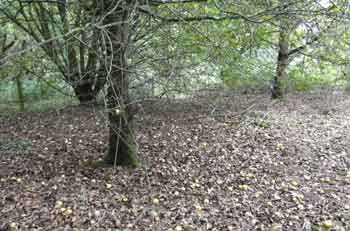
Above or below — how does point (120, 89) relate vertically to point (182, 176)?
above

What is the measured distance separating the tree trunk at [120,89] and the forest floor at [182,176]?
0.22m

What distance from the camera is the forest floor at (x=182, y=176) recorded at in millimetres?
2891

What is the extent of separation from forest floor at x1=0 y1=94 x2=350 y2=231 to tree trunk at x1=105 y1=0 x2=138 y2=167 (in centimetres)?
22

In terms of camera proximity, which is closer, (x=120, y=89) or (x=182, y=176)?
(x=120, y=89)

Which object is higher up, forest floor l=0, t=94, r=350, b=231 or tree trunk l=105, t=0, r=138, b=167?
tree trunk l=105, t=0, r=138, b=167

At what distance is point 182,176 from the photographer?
146 inches

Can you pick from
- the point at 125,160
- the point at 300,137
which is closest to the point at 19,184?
the point at 125,160

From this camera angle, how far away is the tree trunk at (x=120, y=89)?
281 cm

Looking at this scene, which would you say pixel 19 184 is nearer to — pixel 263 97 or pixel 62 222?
pixel 62 222

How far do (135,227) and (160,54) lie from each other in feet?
7.11

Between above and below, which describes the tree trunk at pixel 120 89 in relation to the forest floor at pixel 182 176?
above

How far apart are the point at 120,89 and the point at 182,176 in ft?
4.54

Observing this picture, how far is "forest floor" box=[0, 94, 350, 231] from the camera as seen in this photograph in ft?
9.48

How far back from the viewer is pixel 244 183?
363 cm
